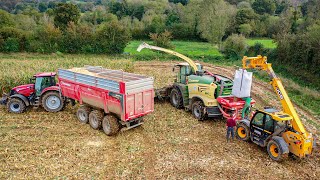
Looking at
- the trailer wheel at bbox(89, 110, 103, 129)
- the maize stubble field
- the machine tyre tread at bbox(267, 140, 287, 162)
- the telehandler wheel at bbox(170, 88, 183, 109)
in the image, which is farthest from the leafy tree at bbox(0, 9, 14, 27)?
the machine tyre tread at bbox(267, 140, 287, 162)

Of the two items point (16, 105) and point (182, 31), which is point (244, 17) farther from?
point (16, 105)

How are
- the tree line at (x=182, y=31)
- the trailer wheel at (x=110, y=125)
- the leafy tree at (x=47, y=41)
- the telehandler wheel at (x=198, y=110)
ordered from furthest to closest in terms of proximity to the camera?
the leafy tree at (x=47, y=41)
the tree line at (x=182, y=31)
the telehandler wheel at (x=198, y=110)
the trailer wheel at (x=110, y=125)

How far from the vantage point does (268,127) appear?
10375mm

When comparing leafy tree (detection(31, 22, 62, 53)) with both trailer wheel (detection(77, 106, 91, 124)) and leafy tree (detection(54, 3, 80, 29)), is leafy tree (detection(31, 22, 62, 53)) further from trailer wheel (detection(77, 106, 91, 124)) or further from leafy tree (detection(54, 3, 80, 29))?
trailer wheel (detection(77, 106, 91, 124))

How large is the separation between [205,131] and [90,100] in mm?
5036

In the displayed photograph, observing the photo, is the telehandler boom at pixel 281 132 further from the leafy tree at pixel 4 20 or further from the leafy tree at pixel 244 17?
the leafy tree at pixel 244 17

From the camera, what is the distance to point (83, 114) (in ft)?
43.0

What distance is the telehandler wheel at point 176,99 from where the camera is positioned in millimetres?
Answer: 15188

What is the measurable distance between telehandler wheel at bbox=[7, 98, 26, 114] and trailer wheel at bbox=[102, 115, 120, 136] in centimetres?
502

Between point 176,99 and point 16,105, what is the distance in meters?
7.88

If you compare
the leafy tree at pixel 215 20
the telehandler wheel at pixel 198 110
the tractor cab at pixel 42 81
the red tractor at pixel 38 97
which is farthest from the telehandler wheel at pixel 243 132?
the leafy tree at pixel 215 20

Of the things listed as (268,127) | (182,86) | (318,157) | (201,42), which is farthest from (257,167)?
(201,42)

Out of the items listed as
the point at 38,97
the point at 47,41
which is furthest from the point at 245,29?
the point at 38,97

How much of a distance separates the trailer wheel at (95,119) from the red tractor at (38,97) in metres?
2.79
